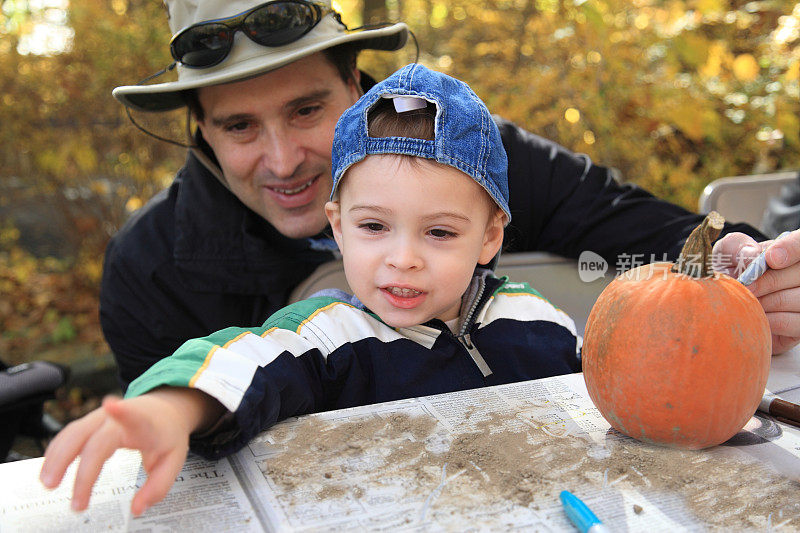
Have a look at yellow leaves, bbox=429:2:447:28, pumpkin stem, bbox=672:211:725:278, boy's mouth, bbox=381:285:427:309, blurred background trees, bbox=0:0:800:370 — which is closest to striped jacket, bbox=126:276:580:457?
boy's mouth, bbox=381:285:427:309

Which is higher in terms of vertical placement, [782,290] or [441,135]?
[441,135]

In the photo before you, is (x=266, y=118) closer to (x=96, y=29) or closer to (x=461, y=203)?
(x=461, y=203)

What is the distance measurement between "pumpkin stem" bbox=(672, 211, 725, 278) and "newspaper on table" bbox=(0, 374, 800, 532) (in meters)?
0.30

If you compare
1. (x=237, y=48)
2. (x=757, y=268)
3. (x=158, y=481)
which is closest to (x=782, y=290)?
(x=757, y=268)

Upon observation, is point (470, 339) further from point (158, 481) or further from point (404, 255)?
point (158, 481)

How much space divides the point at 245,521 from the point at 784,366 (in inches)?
48.5

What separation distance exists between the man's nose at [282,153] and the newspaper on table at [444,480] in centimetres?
105

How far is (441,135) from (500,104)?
3069mm

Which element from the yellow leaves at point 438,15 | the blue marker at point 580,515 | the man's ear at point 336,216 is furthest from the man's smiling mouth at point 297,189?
the yellow leaves at point 438,15

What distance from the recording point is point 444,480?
0.98 metres

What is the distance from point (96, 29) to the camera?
4.05 m

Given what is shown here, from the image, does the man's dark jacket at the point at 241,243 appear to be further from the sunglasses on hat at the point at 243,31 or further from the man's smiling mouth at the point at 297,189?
the sunglasses on hat at the point at 243,31

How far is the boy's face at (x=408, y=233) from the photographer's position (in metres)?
1.38

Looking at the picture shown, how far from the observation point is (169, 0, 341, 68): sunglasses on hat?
1927mm
